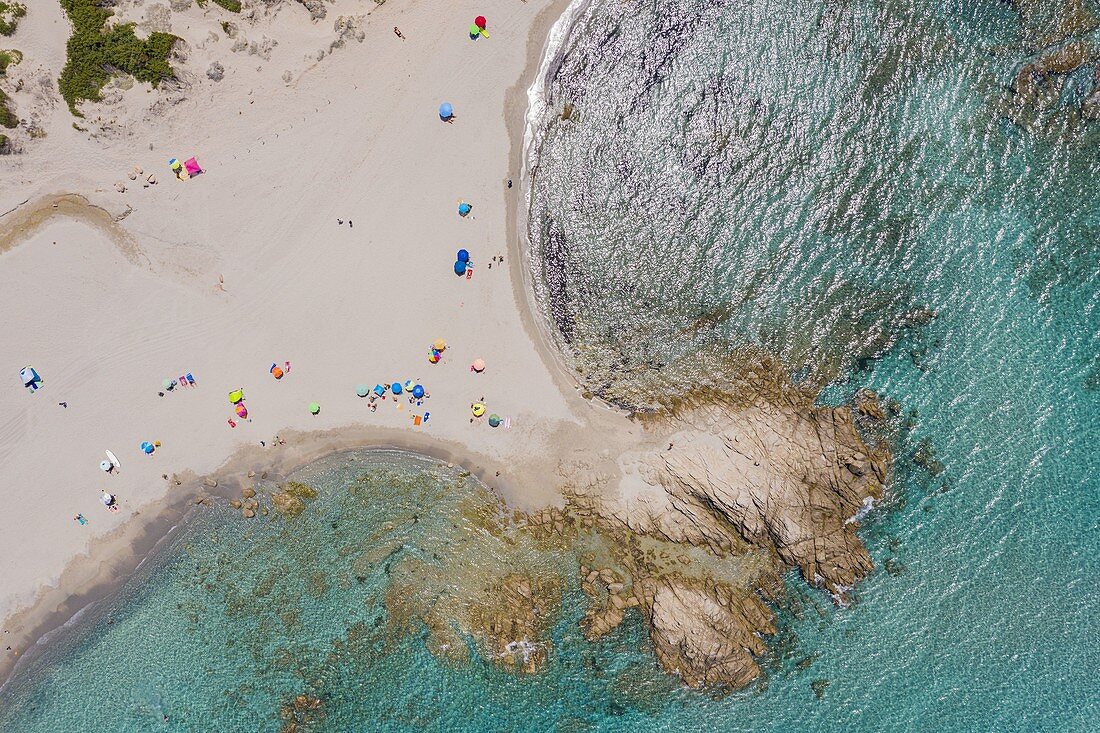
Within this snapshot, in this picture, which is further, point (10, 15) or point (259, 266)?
point (259, 266)

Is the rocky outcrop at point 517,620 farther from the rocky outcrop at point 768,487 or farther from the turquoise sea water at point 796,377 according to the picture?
the rocky outcrop at point 768,487

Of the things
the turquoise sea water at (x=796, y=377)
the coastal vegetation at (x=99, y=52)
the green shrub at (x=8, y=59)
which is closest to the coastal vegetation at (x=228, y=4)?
the coastal vegetation at (x=99, y=52)

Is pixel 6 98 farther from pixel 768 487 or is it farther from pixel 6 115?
pixel 768 487

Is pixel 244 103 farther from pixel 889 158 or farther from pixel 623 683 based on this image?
pixel 623 683

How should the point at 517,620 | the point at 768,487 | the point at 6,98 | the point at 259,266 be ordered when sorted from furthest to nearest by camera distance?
the point at 517,620
the point at 259,266
the point at 768,487
the point at 6,98

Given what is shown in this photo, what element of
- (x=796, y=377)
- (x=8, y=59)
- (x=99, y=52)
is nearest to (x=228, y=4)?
(x=99, y=52)

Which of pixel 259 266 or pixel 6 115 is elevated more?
pixel 6 115

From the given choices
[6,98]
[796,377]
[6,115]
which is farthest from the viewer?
[796,377]

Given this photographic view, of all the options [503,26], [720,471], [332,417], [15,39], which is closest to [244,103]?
→ [15,39]
